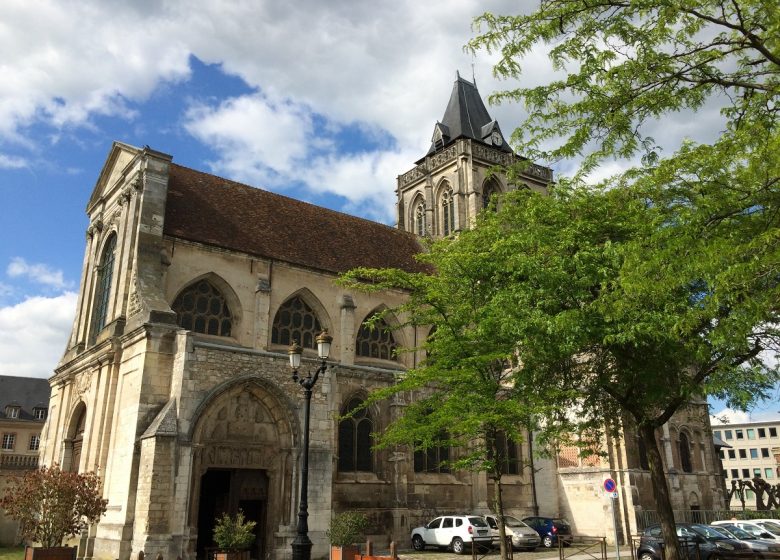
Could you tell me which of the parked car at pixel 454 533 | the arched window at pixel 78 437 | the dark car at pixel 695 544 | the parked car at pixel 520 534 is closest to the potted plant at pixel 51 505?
the arched window at pixel 78 437

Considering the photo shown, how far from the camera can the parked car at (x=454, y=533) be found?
19250mm

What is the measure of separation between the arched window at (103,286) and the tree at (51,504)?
27.2ft

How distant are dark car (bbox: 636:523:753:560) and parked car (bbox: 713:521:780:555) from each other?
78 cm

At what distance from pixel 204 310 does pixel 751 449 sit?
79859 mm

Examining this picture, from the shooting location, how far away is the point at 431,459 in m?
23.2

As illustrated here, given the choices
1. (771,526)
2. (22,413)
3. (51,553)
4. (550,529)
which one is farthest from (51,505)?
(22,413)

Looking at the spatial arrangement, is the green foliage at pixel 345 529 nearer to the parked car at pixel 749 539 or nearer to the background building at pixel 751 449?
the parked car at pixel 749 539

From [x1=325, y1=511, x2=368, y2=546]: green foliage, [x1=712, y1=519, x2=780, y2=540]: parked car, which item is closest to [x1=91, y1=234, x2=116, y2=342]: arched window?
[x1=325, y1=511, x2=368, y2=546]: green foliage

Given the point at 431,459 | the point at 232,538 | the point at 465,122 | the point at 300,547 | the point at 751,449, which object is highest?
the point at 465,122

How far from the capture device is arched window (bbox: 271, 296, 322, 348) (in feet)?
78.4

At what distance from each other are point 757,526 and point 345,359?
15.1 m

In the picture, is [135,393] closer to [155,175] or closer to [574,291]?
[155,175]

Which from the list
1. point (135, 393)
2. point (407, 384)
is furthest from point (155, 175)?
point (407, 384)

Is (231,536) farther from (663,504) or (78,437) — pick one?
(78,437)
